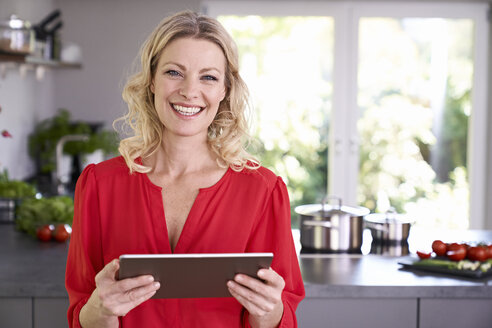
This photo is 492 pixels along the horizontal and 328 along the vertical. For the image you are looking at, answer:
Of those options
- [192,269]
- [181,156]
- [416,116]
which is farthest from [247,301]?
[416,116]

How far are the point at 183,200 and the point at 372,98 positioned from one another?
3.95m

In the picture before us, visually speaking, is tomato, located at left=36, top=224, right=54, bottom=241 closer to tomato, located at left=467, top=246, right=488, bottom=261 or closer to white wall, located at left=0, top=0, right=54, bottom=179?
white wall, located at left=0, top=0, right=54, bottom=179

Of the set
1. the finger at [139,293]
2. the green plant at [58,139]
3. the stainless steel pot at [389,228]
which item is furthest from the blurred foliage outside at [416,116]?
the finger at [139,293]

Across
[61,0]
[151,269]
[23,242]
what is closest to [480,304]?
[151,269]

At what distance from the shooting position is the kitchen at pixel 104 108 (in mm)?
2254

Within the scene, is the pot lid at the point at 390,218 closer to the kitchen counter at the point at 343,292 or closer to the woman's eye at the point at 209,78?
the kitchen counter at the point at 343,292

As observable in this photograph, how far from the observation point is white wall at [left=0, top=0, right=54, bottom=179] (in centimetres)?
407

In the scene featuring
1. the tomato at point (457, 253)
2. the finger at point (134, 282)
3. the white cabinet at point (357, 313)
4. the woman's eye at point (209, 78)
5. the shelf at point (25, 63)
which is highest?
the shelf at point (25, 63)

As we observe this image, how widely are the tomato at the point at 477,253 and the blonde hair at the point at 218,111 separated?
→ 1146mm

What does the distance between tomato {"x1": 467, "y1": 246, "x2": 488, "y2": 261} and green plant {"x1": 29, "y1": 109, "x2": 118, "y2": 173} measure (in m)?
2.93

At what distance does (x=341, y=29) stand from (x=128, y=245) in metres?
4.02

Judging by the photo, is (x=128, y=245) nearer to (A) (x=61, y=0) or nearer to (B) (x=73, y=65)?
(B) (x=73, y=65)

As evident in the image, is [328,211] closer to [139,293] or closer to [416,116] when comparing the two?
[139,293]

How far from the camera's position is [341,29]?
17.4 ft
